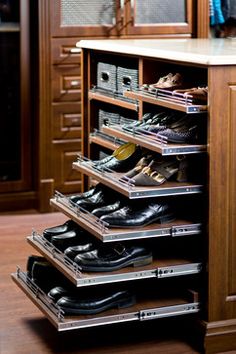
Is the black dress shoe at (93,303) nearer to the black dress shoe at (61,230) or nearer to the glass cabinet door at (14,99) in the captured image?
the black dress shoe at (61,230)

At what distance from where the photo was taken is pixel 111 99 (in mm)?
3771

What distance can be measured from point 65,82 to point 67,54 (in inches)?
6.3

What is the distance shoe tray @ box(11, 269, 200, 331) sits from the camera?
9.30 ft

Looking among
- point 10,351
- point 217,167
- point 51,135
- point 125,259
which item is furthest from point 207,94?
point 51,135

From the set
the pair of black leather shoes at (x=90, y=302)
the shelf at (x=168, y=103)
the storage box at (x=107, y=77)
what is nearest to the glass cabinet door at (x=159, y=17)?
the storage box at (x=107, y=77)

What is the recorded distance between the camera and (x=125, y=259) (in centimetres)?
289

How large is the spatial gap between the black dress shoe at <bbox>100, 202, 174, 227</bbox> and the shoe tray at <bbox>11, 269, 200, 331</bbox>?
0.94ft

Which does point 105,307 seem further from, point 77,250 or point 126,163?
point 126,163

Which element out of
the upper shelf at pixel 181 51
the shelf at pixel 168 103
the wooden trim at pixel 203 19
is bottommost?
the shelf at pixel 168 103

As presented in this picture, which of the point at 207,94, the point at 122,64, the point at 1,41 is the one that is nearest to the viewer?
the point at 207,94

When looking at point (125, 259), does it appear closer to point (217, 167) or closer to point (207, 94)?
point (217, 167)

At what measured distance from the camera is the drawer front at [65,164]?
498 cm

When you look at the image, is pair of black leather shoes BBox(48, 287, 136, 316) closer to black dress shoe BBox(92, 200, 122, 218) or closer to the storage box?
black dress shoe BBox(92, 200, 122, 218)

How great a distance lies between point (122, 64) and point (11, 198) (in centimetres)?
144
